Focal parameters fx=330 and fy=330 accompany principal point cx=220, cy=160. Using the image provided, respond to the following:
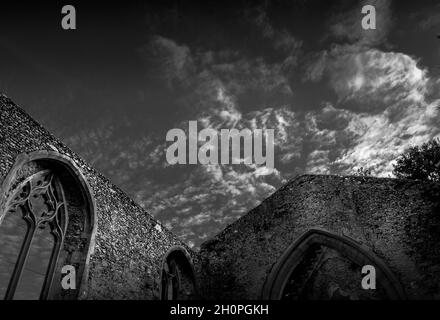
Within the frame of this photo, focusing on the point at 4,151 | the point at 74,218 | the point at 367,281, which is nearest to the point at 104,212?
the point at 74,218

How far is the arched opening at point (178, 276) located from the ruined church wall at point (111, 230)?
56cm

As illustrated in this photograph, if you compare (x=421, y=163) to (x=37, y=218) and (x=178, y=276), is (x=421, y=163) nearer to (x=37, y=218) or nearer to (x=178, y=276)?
(x=178, y=276)

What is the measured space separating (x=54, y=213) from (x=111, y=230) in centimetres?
116

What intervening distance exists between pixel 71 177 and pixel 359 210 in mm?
6407

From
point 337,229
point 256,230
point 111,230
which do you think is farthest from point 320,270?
point 111,230

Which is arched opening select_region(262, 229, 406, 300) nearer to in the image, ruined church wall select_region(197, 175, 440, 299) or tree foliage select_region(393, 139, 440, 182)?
ruined church wall select_region(197, 175, 440, 299)

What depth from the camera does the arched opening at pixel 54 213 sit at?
5215 mm

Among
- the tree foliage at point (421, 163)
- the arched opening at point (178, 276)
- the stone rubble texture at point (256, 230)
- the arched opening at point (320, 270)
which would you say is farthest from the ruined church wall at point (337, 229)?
the tree foliage at point (421, 163)

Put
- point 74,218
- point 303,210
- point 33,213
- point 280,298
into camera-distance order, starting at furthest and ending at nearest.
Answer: point 303,210 < point 280,298 < point 74,218 < point 33,213

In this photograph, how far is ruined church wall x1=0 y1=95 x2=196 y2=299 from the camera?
17.9 feet

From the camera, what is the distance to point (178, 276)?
8.65 metres
